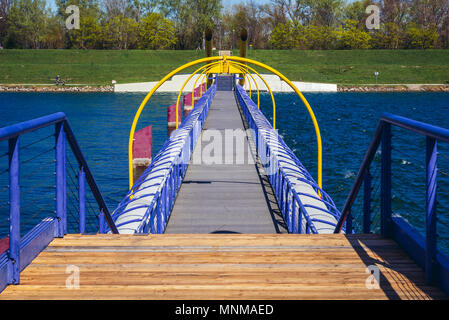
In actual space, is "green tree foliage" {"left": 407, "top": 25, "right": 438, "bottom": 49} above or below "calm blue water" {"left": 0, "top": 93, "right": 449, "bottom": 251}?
above

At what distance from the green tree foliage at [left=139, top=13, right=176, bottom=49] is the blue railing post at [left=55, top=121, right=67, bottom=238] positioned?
91434 mm

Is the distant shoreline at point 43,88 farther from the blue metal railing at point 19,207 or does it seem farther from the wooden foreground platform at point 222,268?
the wooden foreground platform at point 222,268

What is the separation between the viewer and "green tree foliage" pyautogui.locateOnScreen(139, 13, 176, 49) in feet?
308

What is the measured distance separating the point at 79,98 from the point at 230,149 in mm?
43316

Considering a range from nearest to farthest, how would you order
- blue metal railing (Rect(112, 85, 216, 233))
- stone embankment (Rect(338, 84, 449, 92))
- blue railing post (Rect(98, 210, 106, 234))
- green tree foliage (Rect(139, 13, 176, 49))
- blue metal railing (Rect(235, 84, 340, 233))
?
1. blue railing post (Rect(98, 210, 106, 234))
2. blue metal railing (Rect(112, 85, 216, 233))
3. blue metal railing (Rect(235, 84, 340, 233))
4. stone embankment (Rect(338, 84, 449, 92))
5. green tree foliage (Rect(139, 13, 176, 49))

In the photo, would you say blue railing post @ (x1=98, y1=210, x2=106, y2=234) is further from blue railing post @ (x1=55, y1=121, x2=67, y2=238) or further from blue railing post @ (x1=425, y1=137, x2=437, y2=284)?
blue railing post @ (x1=425, y1=137, x2=437, y2=284)

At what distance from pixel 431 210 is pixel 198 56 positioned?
79.3 meters

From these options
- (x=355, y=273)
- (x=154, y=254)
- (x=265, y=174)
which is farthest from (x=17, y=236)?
(x=265, y=174)

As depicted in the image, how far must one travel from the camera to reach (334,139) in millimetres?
28906

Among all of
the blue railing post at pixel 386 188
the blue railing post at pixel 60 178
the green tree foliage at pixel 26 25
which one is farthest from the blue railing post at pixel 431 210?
the green tree foliage at pixel 26 25

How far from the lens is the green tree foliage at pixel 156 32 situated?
9388 centimetres

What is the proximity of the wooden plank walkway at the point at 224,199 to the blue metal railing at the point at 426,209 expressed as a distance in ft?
9.97

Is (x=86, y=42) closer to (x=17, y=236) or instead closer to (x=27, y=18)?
(x=27, y=18)

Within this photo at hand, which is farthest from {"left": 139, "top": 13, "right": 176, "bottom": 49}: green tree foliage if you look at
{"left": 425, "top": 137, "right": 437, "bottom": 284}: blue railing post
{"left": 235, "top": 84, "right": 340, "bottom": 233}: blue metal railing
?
{"left": 425, "top": 137, "right": 437, "bottom": 284}: blue railing post
